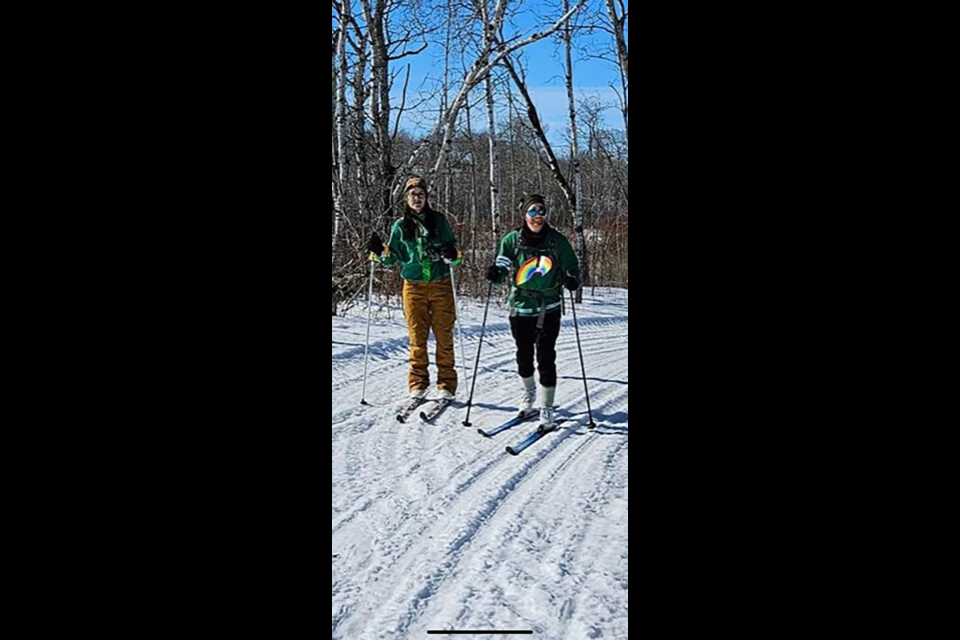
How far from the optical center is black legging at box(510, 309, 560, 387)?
2.71 meters

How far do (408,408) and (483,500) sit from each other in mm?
505

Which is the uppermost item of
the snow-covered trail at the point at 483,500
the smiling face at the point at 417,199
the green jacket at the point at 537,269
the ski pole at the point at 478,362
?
the smiling face at the point at 417,199

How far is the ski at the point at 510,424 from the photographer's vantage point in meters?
2.62

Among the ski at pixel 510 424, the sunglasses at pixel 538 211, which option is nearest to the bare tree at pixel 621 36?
the sunglasses at pixel 538 211

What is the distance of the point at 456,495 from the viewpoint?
248cm

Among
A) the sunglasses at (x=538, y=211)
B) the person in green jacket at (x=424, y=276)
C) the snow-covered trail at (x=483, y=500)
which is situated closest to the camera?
the snow-covered trail at (x=483, y=500)

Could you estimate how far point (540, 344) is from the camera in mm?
2748

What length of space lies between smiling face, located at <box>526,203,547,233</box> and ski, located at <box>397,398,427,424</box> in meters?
0.82

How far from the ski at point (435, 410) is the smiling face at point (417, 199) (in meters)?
0.77

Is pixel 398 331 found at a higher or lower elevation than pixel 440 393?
higher

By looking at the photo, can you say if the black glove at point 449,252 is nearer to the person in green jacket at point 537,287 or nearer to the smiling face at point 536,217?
the person in green jacket at point 537,287
